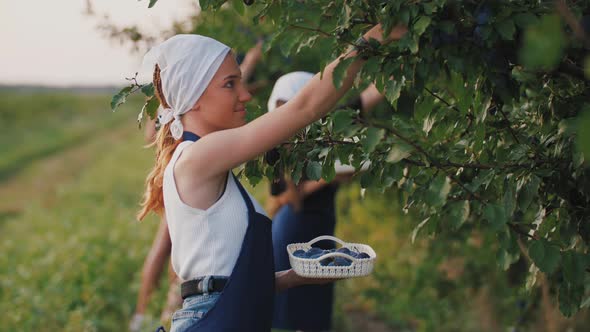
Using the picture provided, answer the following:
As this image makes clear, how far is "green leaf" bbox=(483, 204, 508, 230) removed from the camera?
1600 millimetres

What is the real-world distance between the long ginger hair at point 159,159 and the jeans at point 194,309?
1.31 ft

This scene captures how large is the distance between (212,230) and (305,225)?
195cm

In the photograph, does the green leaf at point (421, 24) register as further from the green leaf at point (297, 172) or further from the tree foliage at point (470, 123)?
the green leaf at point (297, 172)

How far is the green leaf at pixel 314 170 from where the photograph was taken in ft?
6.59

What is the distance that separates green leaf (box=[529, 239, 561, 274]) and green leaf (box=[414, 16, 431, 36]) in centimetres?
52

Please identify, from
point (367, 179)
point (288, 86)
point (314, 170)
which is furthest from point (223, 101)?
point (288, 86)

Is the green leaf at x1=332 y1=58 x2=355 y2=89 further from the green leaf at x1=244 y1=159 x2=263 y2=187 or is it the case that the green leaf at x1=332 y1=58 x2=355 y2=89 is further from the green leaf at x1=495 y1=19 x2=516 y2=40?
the green leaf at x1=244 y1=159 x2=263 y2=187

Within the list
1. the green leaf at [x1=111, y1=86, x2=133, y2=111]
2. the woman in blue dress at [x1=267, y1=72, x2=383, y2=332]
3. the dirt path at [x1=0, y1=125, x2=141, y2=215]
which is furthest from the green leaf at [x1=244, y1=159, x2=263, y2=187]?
the dirt path at [x1=0, y1=125, x2=141, y2=215]

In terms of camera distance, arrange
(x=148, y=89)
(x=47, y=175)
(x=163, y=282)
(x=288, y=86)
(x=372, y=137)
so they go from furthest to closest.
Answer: (x=47, y=175)
(x=163, y=282)
(x=288, y=86)
(x=148, y=89)
(x=372, y=137)

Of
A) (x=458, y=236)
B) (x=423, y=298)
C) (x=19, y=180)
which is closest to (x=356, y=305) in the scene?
(x=423, y=298)

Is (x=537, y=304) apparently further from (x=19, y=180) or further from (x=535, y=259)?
(x=19, y=180)

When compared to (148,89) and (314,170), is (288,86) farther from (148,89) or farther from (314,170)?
(314,170)

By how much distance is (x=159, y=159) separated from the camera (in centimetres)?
234

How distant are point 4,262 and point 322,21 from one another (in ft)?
20.6
